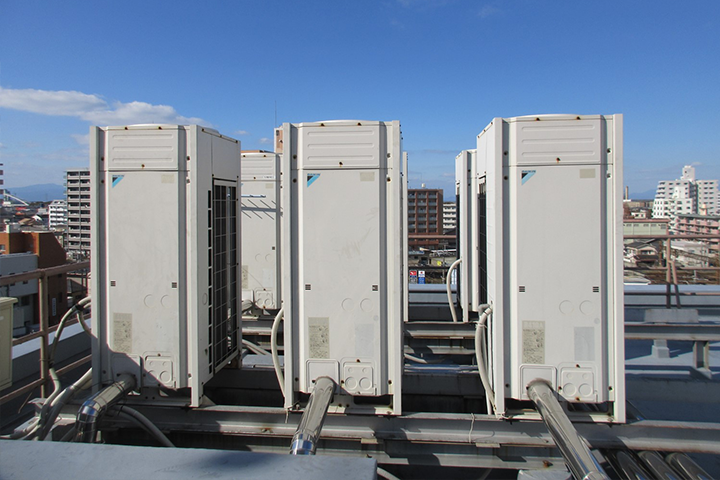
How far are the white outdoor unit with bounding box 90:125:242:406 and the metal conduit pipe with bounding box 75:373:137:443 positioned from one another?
28cm

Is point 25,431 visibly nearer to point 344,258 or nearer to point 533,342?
point 344,258

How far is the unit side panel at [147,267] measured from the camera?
3166 mm

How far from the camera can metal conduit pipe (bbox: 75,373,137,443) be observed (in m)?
2.68

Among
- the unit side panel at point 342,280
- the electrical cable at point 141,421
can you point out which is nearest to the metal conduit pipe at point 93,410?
the electrical cable at point 141,421

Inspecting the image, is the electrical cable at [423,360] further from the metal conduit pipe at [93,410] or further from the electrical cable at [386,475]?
the metal conduit pipe at [93,410]

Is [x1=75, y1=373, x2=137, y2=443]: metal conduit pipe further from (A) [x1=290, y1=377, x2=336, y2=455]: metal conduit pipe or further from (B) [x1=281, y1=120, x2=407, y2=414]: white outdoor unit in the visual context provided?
(A) [x1=290, y1=377, x2=336, y2=455]: metal conduit pipe

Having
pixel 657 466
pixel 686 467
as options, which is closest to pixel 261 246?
pixel 657 466

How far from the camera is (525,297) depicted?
2.94 m

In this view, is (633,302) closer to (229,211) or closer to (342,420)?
(342,420)

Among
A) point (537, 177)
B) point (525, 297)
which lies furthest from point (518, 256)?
point (537, 177)

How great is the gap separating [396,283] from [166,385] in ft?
6.31

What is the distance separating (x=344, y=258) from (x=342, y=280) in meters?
0.16

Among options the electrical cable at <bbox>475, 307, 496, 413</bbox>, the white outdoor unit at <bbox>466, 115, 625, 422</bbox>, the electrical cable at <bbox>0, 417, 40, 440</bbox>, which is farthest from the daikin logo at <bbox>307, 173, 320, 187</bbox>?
the electrical cable at <bbox>0, 417, 40, 440</bbox>

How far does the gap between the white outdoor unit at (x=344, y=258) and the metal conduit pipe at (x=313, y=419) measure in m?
0.14
